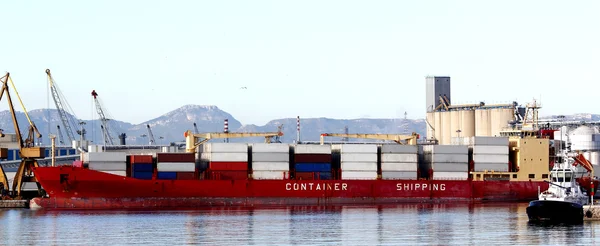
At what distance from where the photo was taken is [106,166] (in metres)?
99.5

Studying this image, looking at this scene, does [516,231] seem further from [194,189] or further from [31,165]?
[31,165]

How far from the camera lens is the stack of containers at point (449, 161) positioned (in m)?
105

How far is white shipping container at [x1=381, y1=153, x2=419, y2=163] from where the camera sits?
104 m

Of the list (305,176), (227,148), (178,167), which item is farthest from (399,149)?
(178,167)

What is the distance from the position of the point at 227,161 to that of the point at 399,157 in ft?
55.3

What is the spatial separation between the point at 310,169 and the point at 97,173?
66.3 ft

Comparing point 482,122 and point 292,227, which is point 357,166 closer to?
point 292,227

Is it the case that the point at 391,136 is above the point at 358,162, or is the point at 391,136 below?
above

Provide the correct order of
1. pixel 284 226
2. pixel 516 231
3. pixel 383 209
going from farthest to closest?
pixel 383 209
pixel 284 226
pixel 516 231

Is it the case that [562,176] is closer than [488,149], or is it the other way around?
[562,176]

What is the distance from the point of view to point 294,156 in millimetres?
103375

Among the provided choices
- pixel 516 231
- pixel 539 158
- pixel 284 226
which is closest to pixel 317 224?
pixel 284 226

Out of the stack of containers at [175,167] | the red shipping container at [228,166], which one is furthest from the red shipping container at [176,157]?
the red shipping container at [228,166]

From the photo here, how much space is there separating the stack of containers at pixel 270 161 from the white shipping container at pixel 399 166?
959cm
